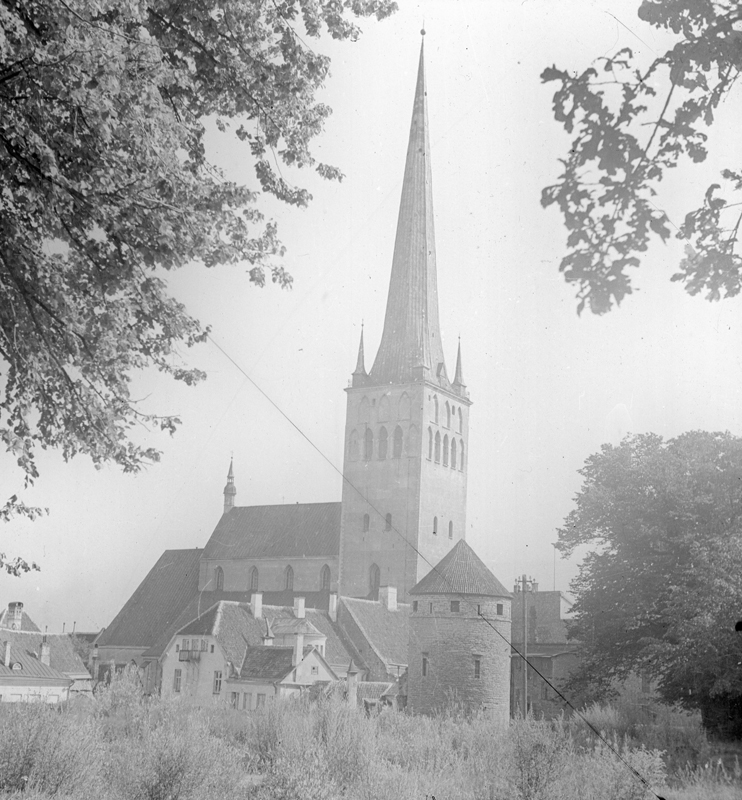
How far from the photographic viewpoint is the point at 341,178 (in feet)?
36.2

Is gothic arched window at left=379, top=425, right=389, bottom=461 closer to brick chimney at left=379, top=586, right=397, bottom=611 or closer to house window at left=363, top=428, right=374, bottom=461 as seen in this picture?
house window at left=363, top=428, right=374, bottom=461

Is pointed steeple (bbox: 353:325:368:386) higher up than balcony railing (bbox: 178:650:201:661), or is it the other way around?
pointed steeple (bbox: 353:325:368:386)

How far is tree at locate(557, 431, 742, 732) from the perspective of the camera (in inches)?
871

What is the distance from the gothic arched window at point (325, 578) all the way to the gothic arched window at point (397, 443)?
28.7ft

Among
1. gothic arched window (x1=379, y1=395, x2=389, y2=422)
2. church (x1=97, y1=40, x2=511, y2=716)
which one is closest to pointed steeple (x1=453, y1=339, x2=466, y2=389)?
church (x1=97, y1=40, x2=511, y2=716)

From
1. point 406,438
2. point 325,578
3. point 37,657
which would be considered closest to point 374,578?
point 325,578

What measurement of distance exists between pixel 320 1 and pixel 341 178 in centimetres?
200

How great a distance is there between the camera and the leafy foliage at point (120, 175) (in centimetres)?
826

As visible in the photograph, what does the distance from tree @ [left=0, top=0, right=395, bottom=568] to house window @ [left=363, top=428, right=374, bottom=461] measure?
4562 cm

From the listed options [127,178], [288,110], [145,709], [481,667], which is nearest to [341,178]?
[288,110]

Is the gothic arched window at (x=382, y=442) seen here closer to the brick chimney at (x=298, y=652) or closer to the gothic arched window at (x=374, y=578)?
the gothic arched window at (x=374, y=578)

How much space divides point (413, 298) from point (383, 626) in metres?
19.4

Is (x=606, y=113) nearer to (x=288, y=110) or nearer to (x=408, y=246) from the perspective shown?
(x=288, y=110)

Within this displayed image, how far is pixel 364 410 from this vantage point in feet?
189
